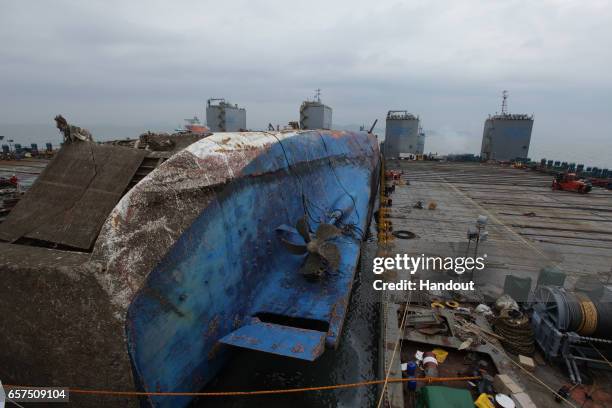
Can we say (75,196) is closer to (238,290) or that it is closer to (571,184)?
(238,290)

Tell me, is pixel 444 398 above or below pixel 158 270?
below

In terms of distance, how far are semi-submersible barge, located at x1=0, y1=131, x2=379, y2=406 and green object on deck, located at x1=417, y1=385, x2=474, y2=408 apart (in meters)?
2.23

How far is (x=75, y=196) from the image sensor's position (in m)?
6.39

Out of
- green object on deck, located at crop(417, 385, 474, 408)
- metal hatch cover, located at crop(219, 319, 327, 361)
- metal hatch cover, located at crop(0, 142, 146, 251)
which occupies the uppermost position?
metal hatch cover, located at crop(0, 142, 146, 251)

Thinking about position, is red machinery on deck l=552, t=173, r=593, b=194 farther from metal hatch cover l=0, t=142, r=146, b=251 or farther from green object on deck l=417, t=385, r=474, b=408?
metal hatch cover l=0, t=142, r=146, b=251

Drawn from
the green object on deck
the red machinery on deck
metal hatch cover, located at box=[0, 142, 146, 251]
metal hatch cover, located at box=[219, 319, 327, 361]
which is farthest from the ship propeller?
the red machinery on deck

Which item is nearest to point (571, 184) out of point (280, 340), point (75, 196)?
point (280, 340)

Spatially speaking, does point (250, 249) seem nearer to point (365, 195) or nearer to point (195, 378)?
point (195, 378)

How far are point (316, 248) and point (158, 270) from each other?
4321 mm

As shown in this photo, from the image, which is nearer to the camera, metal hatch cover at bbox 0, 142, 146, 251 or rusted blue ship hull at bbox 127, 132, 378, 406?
rusted blue ship hull at bbox 127, 132, 378, 406

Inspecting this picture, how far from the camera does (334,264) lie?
8.91 metres

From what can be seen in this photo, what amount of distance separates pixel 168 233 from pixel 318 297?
180 inches

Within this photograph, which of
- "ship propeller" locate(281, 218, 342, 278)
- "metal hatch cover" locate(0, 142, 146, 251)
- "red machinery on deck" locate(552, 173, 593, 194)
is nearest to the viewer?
"metal hatch cover" locate(0, 142, 146, 251)

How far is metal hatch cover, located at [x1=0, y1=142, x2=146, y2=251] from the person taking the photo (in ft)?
19.1
